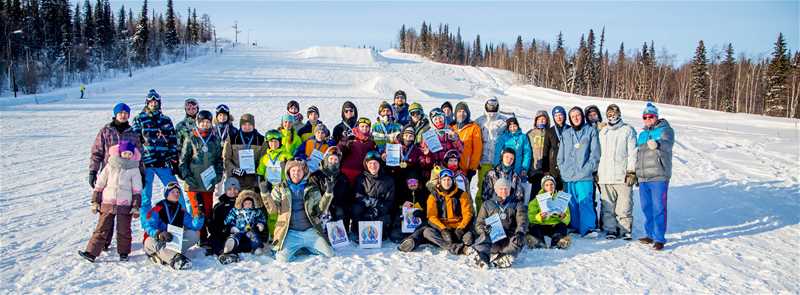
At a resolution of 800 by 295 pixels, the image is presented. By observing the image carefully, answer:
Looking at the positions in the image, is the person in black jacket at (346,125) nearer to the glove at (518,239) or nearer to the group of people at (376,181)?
the group of people at (376,181)

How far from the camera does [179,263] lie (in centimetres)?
470

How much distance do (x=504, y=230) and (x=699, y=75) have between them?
51052 mm

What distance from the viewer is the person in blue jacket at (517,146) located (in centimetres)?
635

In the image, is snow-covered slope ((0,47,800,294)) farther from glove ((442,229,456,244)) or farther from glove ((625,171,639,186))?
glove ((625,171,639,186))

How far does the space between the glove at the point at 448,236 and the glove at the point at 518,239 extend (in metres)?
0.71

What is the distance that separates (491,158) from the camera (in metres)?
6.68

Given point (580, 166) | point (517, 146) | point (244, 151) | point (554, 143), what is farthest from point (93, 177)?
point (580, 166)

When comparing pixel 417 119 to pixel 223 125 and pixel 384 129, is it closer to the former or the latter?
pixel 384 129

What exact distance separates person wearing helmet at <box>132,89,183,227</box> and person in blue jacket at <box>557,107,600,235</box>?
519 centimetres

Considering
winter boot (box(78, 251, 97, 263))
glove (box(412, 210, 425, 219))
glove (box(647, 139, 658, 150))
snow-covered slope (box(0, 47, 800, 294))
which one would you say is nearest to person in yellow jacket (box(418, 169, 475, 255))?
glove (box(412, 210, 425, 219))

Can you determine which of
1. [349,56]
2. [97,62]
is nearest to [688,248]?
[349,56]

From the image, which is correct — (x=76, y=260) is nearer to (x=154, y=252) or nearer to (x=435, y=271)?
(x=154, y=252)

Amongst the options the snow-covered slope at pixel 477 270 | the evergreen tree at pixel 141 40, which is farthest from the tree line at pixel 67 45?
the snow-covered slope at pixel 477 270

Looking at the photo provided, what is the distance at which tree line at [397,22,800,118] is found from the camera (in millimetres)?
39312
